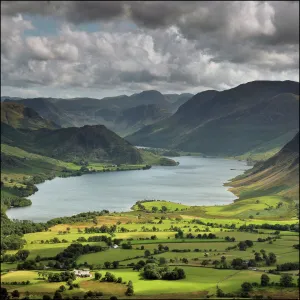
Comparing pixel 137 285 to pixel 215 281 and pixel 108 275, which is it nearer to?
pixel 108 275

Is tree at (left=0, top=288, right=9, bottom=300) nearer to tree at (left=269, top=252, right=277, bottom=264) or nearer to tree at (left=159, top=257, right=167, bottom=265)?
tree at (left=159, top=257, right=167, bottom=265)

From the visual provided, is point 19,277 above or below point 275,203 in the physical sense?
below

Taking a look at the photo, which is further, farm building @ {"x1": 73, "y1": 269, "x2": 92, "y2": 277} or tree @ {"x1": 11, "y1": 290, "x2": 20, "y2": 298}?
farm building @ {"x1": 73, "y1": 269, "x2": 92, "y2": 277}

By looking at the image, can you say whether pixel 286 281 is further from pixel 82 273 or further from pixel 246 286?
pixel 82 273

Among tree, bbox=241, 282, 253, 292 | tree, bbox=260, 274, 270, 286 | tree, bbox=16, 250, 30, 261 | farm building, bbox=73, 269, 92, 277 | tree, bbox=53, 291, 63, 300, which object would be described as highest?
tree, bbox=16, 250, 30, 261

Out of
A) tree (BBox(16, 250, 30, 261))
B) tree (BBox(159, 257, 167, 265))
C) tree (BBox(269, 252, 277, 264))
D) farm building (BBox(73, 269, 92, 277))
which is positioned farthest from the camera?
tree (BBox(16, 250, 30, 261))

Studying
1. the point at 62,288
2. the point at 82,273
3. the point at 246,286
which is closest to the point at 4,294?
the point at 62,288

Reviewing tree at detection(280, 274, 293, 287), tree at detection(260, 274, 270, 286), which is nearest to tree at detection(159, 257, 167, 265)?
tree at detection(260, 274, 270, 286)

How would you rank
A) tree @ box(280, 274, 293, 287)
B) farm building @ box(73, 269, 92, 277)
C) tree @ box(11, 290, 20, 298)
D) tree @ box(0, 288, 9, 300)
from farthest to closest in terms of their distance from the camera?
farm building @ box(73, 269, 92, 277), tree @ box(280, 274, 293, 287), tree @ box(11, 290, 20, 298), tree @ box(0, 288, 9, 300)

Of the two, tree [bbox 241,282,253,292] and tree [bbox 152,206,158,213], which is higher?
tree [bbox 152,206,158,213]

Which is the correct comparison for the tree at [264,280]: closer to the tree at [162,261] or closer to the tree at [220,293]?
the tree at [220,293]

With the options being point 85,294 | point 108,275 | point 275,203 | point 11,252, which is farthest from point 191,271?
point 275,203
